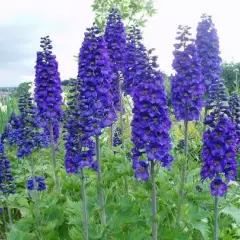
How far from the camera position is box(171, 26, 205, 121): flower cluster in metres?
5.05

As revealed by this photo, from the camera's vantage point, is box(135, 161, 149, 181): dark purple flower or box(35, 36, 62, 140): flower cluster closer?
box(135, 161, 149, 181): dark purple flower

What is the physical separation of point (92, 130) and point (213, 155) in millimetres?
1196

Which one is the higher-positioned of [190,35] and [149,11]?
[149,11]

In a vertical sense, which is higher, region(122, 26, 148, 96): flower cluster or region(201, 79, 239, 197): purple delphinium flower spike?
region(122, 26, 148, 96): flower cluster

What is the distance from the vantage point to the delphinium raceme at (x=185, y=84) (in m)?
5.04

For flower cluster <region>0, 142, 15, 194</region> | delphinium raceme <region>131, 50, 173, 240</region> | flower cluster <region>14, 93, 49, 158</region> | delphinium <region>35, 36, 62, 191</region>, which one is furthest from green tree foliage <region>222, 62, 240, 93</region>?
delphinium raceme <region>131, 50, 173, 240</region>

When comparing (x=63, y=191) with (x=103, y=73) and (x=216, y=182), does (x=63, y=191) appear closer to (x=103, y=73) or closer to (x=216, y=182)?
(x=103, y=73)

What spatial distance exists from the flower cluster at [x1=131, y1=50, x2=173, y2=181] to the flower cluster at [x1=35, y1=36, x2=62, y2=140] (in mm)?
2369

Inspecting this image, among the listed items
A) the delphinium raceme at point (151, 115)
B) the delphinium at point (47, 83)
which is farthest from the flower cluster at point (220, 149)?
the delphinium at point (47, 83)

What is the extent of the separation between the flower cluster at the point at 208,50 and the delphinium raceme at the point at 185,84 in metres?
1.20

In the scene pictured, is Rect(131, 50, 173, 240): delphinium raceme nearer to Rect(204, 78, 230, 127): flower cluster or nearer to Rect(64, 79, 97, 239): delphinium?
Rect(204, 78, 230, 127): flower cluster

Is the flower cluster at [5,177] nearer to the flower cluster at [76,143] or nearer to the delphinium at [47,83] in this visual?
the delphinium at [47,83]

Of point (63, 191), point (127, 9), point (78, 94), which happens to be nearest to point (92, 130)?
point (78, 94)

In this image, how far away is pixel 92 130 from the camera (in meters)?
4.65
